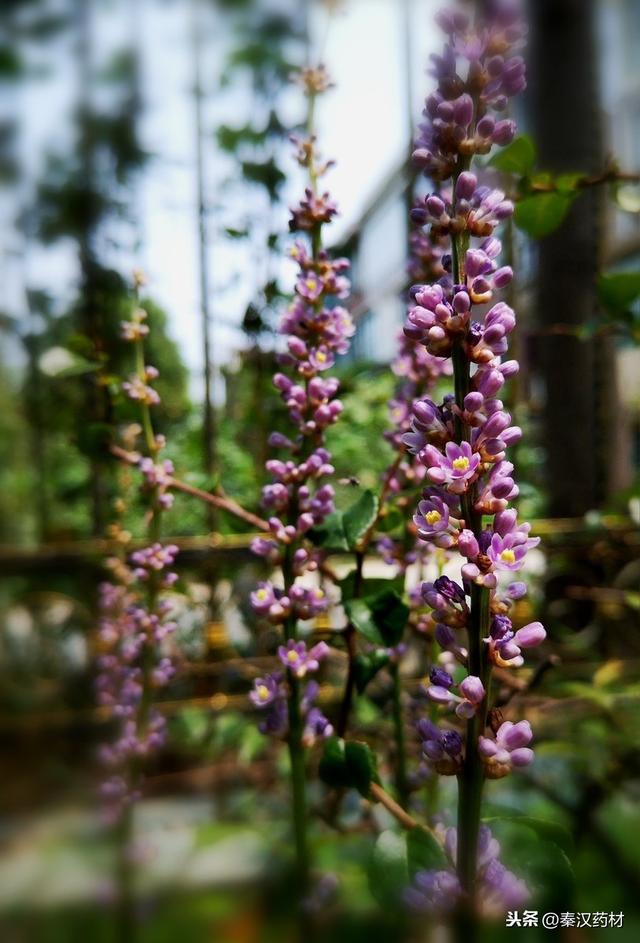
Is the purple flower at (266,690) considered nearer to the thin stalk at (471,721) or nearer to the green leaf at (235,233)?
the thin stalk at (471,721)

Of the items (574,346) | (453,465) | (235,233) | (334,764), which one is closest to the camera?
(453,465)

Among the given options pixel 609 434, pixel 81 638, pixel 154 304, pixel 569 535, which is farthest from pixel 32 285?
pixel 609 434

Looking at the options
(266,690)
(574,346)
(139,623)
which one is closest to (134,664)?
(139,623)

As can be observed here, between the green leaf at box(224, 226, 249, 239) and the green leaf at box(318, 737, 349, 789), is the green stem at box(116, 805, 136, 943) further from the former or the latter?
the green leaf at box(224, 226, 249, 239)

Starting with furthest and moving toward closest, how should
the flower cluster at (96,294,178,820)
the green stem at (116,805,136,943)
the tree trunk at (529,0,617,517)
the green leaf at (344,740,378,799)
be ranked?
the tree trunk at (529,0,617,517)
the flower cluster at (96,294,178,820)
the green leaf at (344,740,378,799)
the green stem at (116,805,136,943)

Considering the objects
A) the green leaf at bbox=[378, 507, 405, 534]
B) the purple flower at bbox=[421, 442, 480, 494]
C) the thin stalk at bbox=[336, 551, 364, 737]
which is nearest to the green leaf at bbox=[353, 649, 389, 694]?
the thin stalk at bbox=[336, 551, 364, 737]

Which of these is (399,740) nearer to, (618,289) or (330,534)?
(330,534)

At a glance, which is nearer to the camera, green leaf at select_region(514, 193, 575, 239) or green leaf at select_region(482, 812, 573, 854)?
green leaf at select_region(482, 812, 573, 854)
